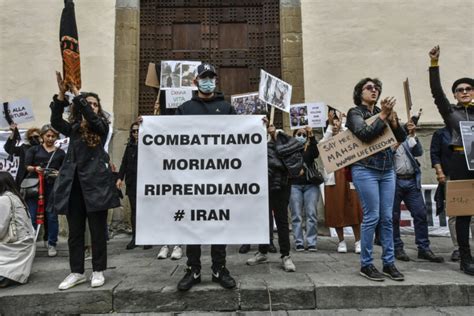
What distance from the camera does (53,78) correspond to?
7.28 meters

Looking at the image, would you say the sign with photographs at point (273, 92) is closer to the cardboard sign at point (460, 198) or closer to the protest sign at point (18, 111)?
the cardboard sign at point (460, 198)

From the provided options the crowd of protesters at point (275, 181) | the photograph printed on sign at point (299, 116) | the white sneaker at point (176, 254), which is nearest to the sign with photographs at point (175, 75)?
the crowd of protesters at point (275, 181)

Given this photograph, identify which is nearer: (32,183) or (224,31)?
(32,183)

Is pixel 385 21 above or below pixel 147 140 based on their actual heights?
above

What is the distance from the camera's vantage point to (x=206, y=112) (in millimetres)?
3768

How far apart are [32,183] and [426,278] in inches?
198

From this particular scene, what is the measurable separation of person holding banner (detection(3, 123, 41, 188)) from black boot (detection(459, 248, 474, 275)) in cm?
558

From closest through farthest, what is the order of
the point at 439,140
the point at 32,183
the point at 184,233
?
the point at 184,233 → the point at 439,140 → the point at 32,183

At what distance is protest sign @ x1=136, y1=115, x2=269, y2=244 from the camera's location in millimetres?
3529

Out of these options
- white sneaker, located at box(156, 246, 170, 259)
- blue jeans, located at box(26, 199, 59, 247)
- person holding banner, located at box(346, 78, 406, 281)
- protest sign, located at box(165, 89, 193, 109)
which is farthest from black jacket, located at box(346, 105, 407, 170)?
blue jeans, located at box(26, 199, 59, 247)

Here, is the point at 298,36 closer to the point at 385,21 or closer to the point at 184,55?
the point at 385,21

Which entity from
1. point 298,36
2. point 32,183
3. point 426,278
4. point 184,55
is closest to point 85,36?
point 184,55

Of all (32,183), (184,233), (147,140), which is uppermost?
(147,140)

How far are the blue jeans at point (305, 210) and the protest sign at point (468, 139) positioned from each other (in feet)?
6.73
